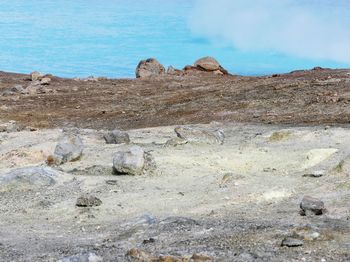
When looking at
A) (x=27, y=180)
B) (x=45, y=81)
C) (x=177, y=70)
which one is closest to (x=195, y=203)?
(x=27, y=180)

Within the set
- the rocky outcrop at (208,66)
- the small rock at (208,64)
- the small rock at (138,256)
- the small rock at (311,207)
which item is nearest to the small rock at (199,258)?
the small rock at (138,256)

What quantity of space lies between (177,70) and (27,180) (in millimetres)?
29085

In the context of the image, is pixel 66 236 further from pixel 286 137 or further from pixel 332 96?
pixel 332 96

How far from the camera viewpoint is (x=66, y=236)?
863 centimetres

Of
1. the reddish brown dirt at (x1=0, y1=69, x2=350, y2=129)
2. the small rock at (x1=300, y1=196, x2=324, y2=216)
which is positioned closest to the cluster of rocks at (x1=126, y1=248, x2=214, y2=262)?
the small rock at (x1=300, y1=196, x2=324, y2=216)

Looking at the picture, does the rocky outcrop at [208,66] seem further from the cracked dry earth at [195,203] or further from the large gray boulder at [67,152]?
the large gray boulder at [67,152]

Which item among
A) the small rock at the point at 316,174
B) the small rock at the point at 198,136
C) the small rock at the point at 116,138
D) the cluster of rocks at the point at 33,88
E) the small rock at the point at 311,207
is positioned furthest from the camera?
the cluster of rocks at the point at 33,88

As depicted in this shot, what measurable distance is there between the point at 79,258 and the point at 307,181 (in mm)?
4881

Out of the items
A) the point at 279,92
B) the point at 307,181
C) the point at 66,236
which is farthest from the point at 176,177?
the point at 279,92

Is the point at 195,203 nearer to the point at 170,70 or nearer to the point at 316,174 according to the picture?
the point at 316,174

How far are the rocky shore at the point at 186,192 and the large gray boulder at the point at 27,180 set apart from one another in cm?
2

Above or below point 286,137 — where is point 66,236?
below

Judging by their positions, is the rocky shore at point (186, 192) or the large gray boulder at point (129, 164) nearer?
the rocky shore at point (186, 192)

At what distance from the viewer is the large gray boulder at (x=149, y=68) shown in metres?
39.5
